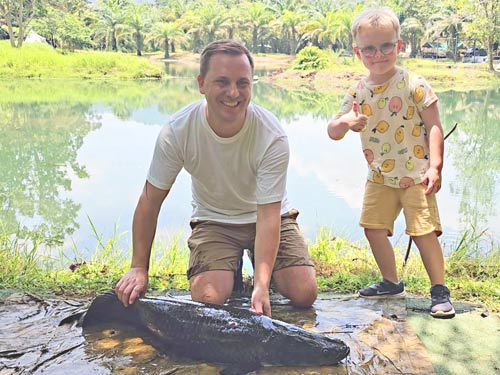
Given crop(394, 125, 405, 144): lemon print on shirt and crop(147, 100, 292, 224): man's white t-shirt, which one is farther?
crop(394, 125, 405, 144): lemon print on shirt

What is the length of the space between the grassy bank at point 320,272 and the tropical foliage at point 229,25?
1350 inches

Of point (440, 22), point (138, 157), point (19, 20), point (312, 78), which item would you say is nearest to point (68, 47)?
point (19, 20)

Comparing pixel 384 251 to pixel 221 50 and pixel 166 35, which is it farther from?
pixel 166 35

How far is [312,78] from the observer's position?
32.1 metres

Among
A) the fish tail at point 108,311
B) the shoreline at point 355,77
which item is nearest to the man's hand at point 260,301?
the fish tail at point 108,311

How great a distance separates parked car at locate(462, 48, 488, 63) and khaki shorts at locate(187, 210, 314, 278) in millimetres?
40896

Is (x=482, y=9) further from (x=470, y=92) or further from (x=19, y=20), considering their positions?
(x=19, y=20)

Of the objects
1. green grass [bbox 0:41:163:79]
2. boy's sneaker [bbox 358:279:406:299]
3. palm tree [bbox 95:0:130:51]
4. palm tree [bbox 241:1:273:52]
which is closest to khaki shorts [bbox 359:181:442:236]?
boy's sneaker [bbox 358:279:406:299]

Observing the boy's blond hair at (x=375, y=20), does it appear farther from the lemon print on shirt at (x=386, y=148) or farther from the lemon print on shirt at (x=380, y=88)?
the lemon print on shirt at (x=386, y=148)

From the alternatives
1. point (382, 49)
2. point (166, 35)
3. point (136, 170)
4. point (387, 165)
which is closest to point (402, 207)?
point (387, 165)

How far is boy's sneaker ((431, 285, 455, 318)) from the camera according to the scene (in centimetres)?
313

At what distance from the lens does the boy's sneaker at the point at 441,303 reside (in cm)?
313

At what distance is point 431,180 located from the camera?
3.16m

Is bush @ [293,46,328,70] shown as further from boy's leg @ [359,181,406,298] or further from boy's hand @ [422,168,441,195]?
boy's hand @ [422,168,441,195]
